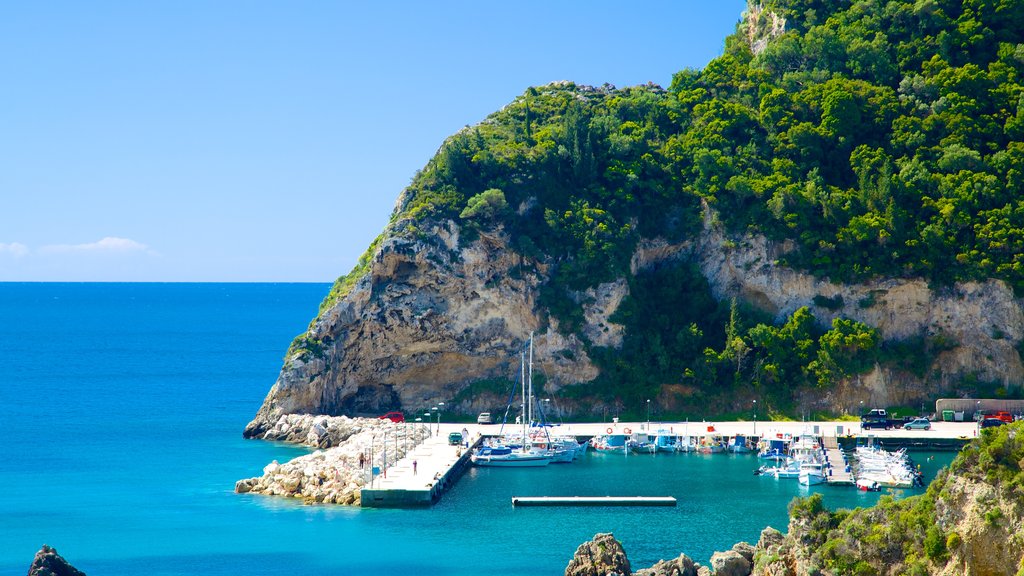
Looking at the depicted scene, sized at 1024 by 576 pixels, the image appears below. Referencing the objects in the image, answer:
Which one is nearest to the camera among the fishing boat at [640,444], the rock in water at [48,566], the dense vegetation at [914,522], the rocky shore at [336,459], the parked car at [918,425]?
the dense vegetation at [914,522]

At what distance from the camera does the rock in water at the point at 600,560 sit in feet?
138

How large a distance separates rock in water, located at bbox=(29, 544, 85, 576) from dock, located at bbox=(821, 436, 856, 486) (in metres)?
36.1

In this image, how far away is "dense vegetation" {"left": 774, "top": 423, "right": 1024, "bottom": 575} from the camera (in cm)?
3175

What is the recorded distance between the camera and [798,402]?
78875 millimetres

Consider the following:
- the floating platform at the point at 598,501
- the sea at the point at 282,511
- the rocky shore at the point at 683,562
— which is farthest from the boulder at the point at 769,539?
the floating platform at the point at 598,501

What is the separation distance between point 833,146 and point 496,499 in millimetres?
40729

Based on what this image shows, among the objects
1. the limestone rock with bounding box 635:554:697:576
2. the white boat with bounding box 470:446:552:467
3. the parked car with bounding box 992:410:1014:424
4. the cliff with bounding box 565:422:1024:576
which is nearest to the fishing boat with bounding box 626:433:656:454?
the white boat with bounding box 470:446:552:467

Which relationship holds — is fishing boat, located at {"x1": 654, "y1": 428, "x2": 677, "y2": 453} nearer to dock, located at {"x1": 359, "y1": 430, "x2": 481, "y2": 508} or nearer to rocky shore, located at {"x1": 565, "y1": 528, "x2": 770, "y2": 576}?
dock, located at {"x1": 359, "y1": 430, "x2": 481, "y2": 508}

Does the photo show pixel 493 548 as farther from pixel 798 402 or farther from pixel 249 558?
pixel 798 402

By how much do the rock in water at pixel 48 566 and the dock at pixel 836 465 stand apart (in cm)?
3606

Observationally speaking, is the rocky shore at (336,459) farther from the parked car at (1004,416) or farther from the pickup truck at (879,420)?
the parked car at (1004,416)

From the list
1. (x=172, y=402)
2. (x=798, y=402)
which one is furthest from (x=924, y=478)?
(x=172, y=402)

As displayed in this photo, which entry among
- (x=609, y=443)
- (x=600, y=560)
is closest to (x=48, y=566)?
(x=600, y=560)

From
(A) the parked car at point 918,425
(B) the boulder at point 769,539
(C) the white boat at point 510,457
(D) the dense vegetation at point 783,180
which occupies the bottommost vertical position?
(B) the boulder at point 769,539
